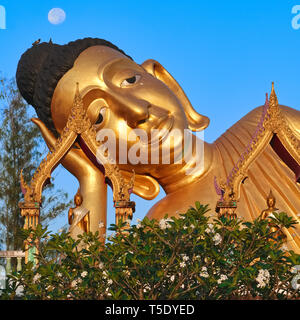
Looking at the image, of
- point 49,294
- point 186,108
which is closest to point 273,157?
point 186,108

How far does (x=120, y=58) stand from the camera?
11547mm

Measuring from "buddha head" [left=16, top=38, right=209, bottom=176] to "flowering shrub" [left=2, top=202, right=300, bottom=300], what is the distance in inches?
209

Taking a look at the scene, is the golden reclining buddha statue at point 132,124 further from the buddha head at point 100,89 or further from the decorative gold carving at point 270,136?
the decorative gold carving at point 270,136

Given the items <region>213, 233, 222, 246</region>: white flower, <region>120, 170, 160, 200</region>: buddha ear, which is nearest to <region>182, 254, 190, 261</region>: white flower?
<region>213, 233, 222, 246</region>: white flower

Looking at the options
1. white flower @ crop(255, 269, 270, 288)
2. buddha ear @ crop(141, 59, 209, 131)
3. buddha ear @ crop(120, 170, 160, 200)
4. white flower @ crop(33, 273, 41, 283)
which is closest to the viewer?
white flower @ crop(255, 269, 270, 288)

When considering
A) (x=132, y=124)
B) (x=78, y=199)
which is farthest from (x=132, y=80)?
(x=78, y=199)

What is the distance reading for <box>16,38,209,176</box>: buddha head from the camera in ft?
36.5

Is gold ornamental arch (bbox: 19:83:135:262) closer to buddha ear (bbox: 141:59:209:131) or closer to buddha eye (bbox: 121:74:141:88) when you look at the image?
buddha eye (bbox: 121:74:141:88)

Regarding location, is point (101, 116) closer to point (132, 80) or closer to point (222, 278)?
point (132, 80)

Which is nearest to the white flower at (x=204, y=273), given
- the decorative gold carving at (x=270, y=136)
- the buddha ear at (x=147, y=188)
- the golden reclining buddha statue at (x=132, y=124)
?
the decorative gold carving at (x=270, y=136)

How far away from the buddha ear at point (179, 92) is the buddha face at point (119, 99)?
2.77ft

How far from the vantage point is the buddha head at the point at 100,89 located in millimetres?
11125
